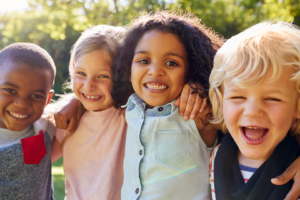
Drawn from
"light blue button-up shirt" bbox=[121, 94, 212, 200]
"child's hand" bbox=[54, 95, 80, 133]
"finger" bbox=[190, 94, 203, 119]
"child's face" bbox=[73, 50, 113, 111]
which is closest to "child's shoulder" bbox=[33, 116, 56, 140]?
"child's hand" bbox=[54, 95, 80, 133]

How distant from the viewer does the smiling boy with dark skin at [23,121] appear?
83.4 inches

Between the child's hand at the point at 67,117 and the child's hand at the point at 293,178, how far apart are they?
167 cm

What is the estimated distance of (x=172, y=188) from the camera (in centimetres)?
188

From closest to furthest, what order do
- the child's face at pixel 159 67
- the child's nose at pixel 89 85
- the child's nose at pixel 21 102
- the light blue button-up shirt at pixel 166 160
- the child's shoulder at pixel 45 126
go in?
the light blue button-up shirt at pixel 166 160, the child's face at pixel 159 67, the child's nose at pixel 21 102, the child's nose at pixel 89 85, the child's shoulder at pixel 45 126

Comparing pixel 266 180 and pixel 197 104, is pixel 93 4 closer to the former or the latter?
pixel 197 104

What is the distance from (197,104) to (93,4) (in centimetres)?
591

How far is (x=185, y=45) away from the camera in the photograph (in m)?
2.05

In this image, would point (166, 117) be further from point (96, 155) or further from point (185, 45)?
point (96, 155)

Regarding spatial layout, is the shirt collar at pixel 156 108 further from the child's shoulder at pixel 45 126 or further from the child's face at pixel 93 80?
the child's shoulder at pixel 45 126

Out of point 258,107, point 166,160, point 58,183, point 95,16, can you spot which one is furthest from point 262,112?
point 95,16

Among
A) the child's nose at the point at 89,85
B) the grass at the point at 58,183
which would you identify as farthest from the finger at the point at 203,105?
the grass at the point at 58,183

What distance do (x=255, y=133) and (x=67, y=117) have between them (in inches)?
62.0

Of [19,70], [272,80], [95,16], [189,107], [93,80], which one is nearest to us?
[272,80]

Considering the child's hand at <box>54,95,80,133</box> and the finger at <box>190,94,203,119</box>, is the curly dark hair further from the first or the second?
the child's hand at <box>54,95,80,133</box>
